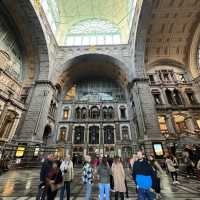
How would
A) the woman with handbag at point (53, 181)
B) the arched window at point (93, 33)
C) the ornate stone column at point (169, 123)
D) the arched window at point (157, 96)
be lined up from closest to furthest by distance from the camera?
the woman with handbag at point (53, 181), the ornate stone column at point (169, 123), the arched window at point (157, 96), the arched window at point (93, 33)

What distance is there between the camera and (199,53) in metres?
22.2

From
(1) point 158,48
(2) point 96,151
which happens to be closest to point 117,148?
(2) point 96,151

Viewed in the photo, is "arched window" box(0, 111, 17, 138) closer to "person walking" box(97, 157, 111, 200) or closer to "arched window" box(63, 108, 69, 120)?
"arched window" box(63, 108, 69, 120)

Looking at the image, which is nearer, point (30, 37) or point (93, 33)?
point (30, 37)

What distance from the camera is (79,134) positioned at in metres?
22.8

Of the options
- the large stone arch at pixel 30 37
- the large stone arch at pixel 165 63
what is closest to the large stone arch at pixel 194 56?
the large stone arch at pixel 165 63

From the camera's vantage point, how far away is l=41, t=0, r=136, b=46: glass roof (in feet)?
84.2

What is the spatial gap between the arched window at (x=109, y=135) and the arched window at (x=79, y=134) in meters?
3.93

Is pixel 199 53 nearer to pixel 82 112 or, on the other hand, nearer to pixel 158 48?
pixel 158 48

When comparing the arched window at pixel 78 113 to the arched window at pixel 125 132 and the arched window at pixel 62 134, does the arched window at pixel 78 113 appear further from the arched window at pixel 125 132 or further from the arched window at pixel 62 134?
the arched window at pixel 125 132

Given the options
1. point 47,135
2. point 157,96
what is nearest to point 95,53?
point 157,96

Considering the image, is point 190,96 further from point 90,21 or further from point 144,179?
point 90,21

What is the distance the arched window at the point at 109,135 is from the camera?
2208 cm

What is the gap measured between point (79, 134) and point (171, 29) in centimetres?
2290
